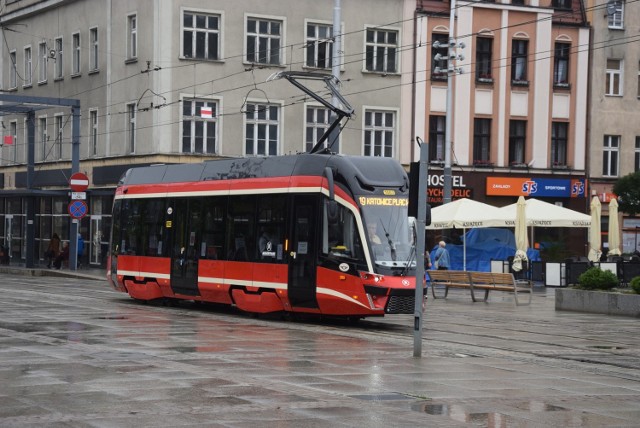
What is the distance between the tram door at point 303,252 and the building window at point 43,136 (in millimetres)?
37347

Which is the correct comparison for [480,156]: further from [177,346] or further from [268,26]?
[177,346]

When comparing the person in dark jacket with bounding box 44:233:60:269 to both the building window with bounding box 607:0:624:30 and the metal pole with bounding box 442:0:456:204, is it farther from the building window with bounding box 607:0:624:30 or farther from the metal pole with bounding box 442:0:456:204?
the building window with bounding box 607:0:624:30

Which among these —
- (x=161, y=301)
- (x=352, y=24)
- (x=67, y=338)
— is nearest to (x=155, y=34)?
(x=352, y=24)

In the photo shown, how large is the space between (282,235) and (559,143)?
3252 centimetres

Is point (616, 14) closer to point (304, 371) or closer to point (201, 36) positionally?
point (201, 36)

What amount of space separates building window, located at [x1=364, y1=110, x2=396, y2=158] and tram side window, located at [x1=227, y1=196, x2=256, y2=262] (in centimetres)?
2702

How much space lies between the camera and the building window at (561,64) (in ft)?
177

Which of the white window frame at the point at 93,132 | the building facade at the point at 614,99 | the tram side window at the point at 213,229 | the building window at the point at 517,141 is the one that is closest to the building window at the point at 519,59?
the building window at the point at 517,141

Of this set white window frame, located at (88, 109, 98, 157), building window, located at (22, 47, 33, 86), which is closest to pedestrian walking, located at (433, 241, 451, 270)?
white window frame, located at (88, 109, 98, 157)

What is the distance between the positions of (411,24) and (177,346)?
36555mm

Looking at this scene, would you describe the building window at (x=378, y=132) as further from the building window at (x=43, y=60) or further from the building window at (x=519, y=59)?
the building window at (x=43, y=60)

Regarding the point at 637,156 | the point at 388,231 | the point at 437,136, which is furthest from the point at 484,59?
the point at 388,231

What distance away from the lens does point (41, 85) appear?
5969 cm

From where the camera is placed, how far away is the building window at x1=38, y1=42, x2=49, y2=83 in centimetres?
5912
